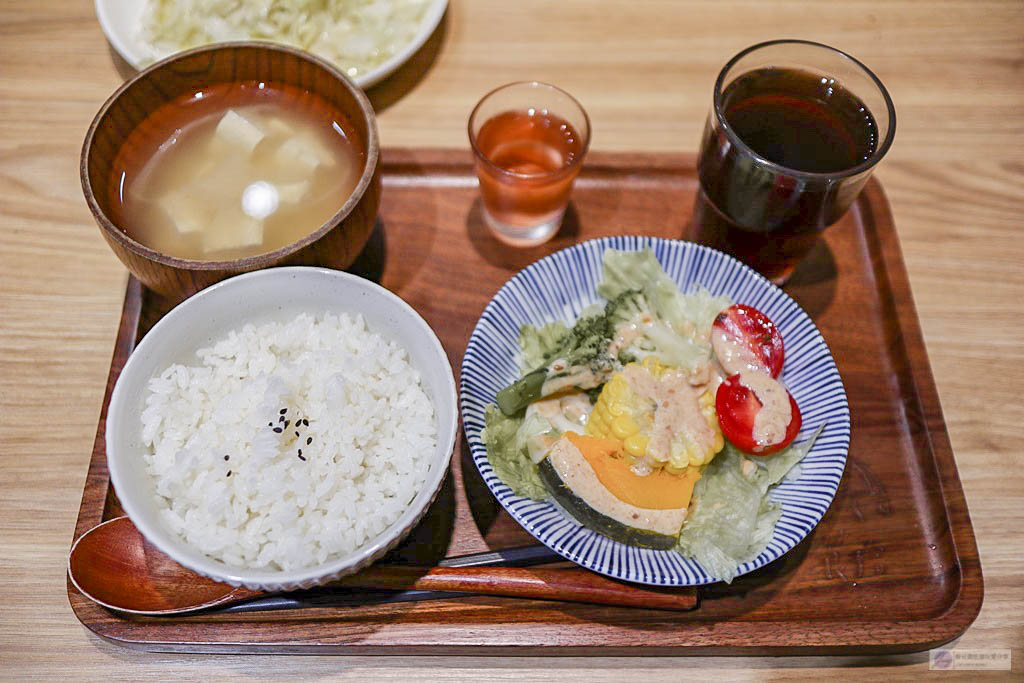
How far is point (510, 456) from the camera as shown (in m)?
1.75

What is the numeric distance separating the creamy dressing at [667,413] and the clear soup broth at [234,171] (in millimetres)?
853

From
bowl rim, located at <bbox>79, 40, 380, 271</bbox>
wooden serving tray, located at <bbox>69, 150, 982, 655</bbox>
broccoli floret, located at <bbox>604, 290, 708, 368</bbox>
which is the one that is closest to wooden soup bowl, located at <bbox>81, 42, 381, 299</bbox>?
bowl rim, located at <bbox>79, 40, 380, 271</bbox>

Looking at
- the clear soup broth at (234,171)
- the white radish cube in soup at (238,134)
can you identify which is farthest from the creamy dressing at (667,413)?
the white radish cube in soup at (238,134)

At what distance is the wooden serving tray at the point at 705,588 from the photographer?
1625 millimetres

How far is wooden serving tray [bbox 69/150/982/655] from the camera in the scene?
5.33ft

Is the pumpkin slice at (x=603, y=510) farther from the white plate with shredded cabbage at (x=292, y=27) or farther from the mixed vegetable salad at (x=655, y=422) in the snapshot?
the white plate with shredded cabbage at (x=292, y=27)

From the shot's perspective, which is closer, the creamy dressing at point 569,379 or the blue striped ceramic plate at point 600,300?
the blue striped ceramic plate at point 600,300

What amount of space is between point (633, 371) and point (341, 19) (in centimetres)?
154

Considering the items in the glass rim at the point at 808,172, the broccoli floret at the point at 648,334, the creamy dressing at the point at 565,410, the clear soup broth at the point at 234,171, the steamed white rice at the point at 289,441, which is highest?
the glass rim at the point at 808,172

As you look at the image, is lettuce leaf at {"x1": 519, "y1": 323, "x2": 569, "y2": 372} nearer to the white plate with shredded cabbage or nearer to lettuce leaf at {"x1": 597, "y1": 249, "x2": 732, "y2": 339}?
lettuce leaf at {"x1": 597, "y1": 249, "x2": 732, "y2": 339}

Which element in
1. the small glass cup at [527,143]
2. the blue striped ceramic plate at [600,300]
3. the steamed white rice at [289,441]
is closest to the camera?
the steamed white rice at [289,441]

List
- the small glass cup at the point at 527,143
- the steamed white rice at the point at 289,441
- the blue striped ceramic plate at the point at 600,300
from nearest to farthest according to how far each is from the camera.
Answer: the steamed white rice at the point at 289,441 → the blue striped ceramic plate at the point at 600,300 → the small glass cup at the point at 527,143

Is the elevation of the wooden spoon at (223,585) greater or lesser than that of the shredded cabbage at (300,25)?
lesser

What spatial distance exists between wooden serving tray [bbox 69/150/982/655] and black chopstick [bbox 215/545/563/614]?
0.02 meters
